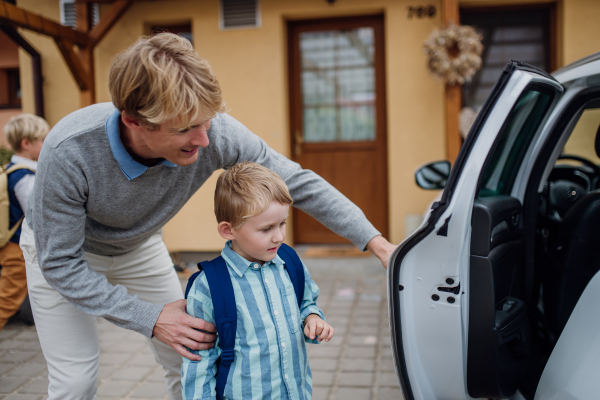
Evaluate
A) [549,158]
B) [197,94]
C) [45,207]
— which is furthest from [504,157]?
[45,207]

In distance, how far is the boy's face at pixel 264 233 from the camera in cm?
165

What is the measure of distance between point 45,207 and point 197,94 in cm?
66

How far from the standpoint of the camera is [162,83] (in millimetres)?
1441

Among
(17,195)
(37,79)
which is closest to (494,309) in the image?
(17,195)

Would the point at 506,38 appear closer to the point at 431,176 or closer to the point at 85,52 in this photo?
the point at 431,176

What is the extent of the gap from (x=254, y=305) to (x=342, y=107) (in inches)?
207

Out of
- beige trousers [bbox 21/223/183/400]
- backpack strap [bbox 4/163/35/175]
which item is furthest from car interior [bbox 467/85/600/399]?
backpack strap [bbox 4/163/35/175]

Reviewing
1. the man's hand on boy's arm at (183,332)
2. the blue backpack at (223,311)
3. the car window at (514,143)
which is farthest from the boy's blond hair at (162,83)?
the car window at (514,143)

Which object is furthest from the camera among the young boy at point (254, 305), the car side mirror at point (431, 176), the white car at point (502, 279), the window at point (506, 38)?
the window at point (506, 38)

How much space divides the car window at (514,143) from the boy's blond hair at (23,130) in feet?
11.0

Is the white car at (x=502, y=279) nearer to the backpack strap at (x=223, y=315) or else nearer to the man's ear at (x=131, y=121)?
the backpack strap at (x=223, y=315)

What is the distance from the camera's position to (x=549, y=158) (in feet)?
7.77

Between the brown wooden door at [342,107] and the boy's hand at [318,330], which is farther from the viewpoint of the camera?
the brown wooden door at [342,107]

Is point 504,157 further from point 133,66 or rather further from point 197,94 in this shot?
point 133,66
